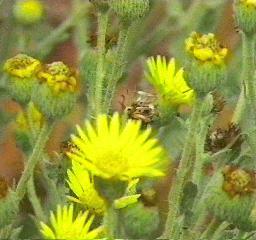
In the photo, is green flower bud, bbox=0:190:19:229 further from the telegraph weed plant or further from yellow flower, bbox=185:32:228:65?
yellow flower, bbox=185:32:228:65

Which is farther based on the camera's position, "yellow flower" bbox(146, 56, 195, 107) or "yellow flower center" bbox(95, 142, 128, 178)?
"yellow flower" bbox(146, 56, 195, 107)

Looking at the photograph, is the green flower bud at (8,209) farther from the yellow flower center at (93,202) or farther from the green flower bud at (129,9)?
the green flower bud at (129,9)

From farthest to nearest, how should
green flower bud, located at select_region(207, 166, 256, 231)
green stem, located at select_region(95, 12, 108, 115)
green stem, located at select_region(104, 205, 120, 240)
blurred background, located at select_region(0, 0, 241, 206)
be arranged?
blurred background, located at select_region(0, 0, 241, 206), green stem, located at select_region(95, 12, 108, 115), green flower bud, located at select_region(207, 166, 256, 231), green stem, located at select_region(104, 205, 120, 240)

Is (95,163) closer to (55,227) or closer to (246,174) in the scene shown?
(55,227)

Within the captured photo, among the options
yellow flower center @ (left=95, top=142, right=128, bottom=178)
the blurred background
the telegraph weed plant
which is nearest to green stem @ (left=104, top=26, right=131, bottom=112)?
the telegraph weed plant

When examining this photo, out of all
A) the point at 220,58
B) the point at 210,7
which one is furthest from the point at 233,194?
the point at 210,7

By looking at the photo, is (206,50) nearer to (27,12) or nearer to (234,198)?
(234,198)

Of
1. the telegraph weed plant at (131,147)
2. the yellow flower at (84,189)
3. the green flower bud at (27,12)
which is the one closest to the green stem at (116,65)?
the telegraph weed plant at (131,147)
